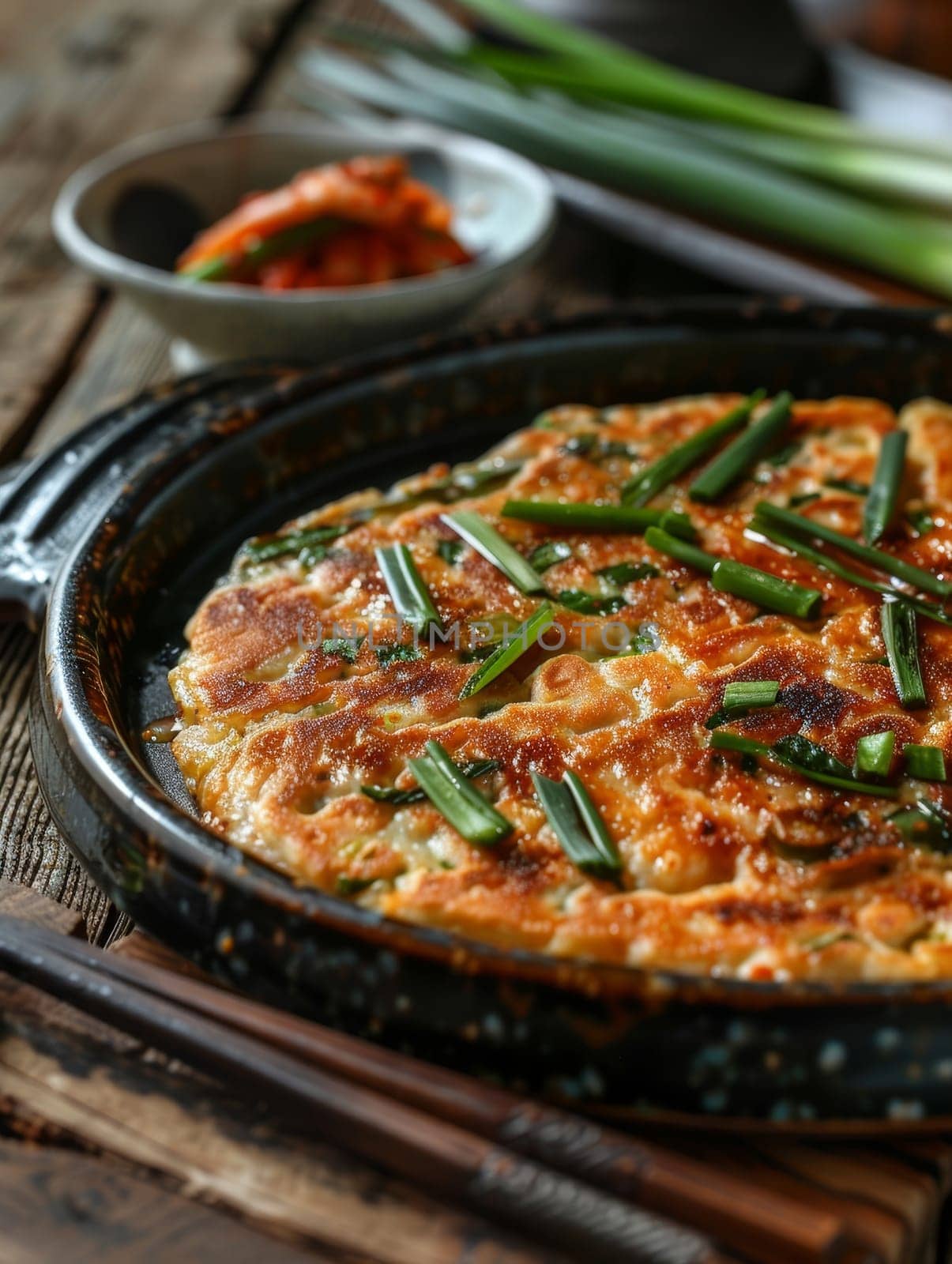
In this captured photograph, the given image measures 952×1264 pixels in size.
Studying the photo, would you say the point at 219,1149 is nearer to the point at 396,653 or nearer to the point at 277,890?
the point at 277,890

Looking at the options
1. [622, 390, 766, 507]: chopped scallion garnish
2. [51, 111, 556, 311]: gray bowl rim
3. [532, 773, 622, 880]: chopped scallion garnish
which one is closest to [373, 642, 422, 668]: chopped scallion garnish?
[532, 773, 622, 880]: chopped scallion garnish

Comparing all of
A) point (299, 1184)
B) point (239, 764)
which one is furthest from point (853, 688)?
point (299, 1184)

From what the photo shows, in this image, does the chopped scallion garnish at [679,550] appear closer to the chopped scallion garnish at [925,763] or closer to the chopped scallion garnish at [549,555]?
the chopped scallion garnish at [549,555]

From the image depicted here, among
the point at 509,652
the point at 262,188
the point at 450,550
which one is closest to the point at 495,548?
the point at 450,550

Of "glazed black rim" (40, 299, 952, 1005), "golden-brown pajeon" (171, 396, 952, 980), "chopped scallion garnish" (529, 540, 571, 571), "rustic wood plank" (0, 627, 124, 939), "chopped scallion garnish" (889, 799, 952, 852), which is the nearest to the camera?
"glazed black rim" (40, 299, 952, 1005)

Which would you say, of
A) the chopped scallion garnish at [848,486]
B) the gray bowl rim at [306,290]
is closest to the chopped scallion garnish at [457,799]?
the chopped scallion garnish at [848,486]

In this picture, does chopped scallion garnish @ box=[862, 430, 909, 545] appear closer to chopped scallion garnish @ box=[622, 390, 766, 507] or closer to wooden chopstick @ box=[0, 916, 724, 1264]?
chopped scallion garnish @ box=[622, 390, 766, 507]
